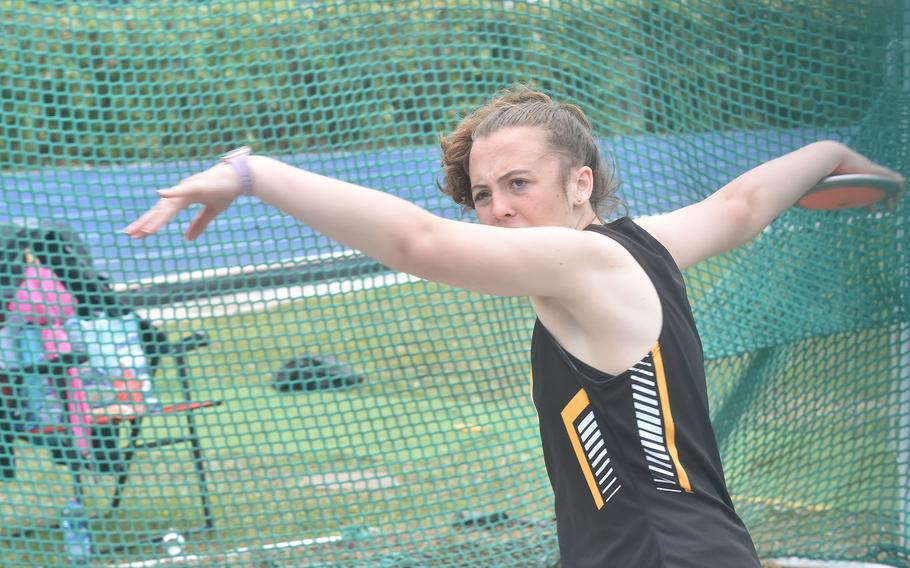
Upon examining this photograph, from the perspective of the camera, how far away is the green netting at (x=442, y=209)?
370 cm

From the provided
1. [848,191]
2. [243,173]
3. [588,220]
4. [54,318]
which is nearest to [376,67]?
[54,318]

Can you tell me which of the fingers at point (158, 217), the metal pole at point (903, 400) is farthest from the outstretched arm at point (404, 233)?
the metal pole at point (903, 400)

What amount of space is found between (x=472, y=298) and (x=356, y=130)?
0.85m

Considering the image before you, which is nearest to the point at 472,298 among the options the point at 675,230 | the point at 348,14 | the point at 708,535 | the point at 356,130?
the point at 356,130

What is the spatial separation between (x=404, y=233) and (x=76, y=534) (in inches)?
133

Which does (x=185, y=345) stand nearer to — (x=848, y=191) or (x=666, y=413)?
(x=848, y=191)

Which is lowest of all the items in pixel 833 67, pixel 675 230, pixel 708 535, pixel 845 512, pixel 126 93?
pixel 845 512

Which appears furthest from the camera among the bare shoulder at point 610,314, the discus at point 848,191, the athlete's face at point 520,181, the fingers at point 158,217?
the discus at point 848,191

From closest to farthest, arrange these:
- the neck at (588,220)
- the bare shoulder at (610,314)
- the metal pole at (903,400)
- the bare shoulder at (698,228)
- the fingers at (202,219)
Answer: the fingers at (202,219)
the bare shoulder at (610,314)
the neck at (588,220)
the bare shoulder at (698,228)
the metal pole at (903,400)

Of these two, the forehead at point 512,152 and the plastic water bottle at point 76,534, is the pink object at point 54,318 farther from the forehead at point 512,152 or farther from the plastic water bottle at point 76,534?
the forehead at point 512,152

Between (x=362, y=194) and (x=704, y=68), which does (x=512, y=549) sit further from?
(x=362, y=194)

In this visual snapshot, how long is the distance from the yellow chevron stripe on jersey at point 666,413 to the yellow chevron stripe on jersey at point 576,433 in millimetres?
132

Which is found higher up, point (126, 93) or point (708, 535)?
point (126, 93)

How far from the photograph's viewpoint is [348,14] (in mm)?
3852
